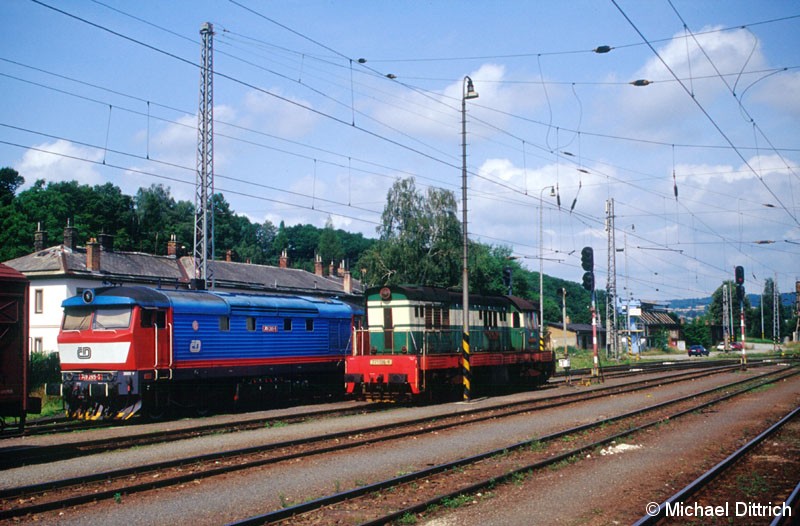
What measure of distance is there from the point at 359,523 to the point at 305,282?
53341 mm

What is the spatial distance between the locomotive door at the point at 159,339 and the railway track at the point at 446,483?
10.3 metres

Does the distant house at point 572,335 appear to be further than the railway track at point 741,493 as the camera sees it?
Yes

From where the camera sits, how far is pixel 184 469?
1211cm

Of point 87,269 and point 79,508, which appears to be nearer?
point 79,508

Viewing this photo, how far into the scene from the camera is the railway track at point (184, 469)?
9953 mm

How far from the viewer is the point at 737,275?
38.4m

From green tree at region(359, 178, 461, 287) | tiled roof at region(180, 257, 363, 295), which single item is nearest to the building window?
tiled roof at region(180, 257, 363, 295)

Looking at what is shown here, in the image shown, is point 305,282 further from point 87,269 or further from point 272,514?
point 272,514

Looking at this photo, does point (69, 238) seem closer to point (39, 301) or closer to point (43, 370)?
point (39, 301)

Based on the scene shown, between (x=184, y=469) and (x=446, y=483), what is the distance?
4485 millimetres

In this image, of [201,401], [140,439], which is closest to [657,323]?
[201,401]

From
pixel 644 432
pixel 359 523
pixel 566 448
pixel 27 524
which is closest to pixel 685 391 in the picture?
pixel 644 432

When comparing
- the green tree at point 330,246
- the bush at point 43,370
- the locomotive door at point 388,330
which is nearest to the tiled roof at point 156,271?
the bush at point 43,370

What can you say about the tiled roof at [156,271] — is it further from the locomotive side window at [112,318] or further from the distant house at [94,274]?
the locomotive side window at [112,318]
